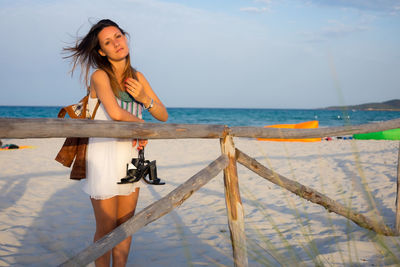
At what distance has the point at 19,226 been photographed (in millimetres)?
4367

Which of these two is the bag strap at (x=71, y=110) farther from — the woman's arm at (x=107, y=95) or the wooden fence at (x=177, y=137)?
the wooden fence at (x=177, y=137)

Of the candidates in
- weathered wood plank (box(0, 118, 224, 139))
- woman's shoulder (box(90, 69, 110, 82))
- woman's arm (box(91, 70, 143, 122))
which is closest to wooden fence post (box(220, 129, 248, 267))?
weathered wood plank (box(0, 118, 224, 139))

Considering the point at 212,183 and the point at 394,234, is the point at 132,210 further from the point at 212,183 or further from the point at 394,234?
the point at 212,183

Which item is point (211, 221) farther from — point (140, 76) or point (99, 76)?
point (99, 76)

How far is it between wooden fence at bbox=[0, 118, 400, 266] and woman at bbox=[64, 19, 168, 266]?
0.19 m

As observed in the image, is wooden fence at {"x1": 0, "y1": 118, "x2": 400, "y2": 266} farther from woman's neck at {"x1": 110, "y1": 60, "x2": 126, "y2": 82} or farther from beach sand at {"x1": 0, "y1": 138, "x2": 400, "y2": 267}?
woman's neck at {"x1": 110, "y1": 60, "x2": 126, "y2": 82}

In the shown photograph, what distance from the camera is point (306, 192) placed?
3223 millimetres

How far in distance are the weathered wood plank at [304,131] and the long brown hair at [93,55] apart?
89 centimetres

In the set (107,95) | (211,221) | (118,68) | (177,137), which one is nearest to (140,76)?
(118,68)

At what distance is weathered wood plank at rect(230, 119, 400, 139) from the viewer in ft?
8.69

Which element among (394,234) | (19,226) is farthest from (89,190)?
(394,234)

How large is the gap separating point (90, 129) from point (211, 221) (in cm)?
318

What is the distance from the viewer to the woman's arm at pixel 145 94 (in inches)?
79.4

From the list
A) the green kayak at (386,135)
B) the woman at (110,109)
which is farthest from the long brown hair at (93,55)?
the green kayak at (386,135)
